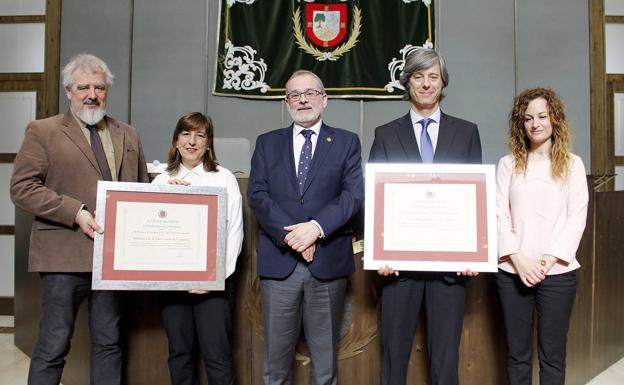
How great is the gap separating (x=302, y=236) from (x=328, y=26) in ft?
10.8

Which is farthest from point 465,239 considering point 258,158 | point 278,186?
point 258,158

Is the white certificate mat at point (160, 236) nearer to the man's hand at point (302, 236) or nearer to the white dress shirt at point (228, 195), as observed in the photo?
the white dress shirt at point (228, 195)

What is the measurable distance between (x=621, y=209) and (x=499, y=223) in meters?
1.49

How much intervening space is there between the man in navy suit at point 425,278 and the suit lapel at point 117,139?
1065mm

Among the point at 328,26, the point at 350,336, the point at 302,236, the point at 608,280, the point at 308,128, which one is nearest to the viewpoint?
the point at 302,236

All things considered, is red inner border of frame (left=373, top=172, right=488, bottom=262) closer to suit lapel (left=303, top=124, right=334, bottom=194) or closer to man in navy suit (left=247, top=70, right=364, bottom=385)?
man in navy suit (left=247, top=70, right=364, bottom=385)

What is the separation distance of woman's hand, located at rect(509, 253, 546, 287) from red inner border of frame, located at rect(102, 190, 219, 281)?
3.77 feet

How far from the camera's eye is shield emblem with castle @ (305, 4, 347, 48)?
4445mm

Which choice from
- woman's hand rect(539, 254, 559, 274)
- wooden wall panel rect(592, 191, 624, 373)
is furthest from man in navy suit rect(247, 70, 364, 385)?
wooden wall panel rect(592, 191, 624, 373)

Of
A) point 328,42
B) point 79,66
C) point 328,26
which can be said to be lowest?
point 79,66

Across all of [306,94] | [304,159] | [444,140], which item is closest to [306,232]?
[304,159]

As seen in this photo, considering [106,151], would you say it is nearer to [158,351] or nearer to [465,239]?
[158,351]

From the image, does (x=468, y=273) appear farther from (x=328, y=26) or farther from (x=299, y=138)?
(x=328, y=26)

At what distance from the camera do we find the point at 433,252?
1.68 metres
